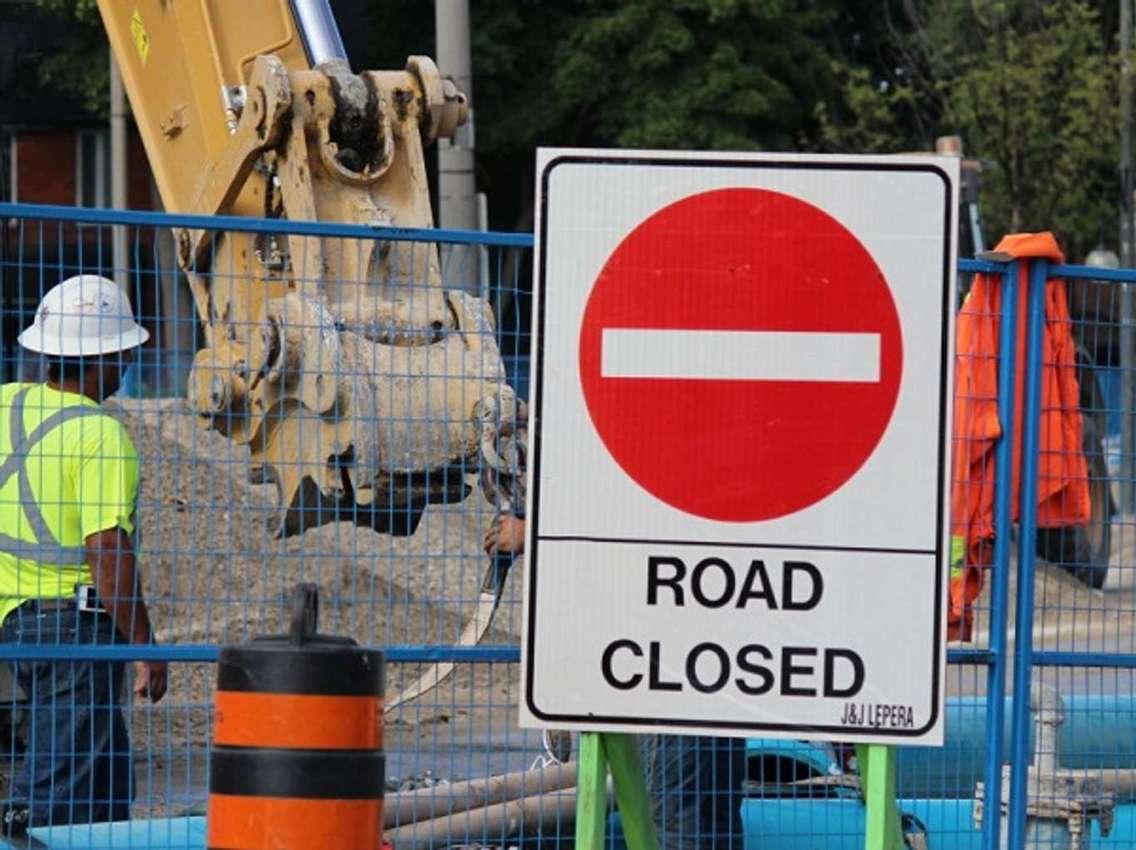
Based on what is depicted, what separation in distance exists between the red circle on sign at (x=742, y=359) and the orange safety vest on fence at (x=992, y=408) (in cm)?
182

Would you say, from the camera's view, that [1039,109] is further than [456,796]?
Yes

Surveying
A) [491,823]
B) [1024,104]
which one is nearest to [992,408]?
[491,823]

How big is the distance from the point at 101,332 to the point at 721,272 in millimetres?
2214

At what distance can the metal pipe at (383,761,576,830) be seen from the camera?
630 centimetres

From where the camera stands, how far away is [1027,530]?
596 centimetres

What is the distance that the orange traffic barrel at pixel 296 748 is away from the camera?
416 cm

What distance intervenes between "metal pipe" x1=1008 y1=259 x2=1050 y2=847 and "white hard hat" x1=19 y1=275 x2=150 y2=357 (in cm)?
226

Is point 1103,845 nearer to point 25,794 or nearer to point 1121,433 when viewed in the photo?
point 1121,433

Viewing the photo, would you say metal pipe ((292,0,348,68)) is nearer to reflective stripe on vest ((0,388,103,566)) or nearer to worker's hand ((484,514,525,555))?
reflective stripe on vest ((0,388,103,566))

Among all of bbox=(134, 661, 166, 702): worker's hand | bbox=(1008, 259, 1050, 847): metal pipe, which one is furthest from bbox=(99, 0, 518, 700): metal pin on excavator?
bbox=(1008, 259, 1050, 847): metal pipe

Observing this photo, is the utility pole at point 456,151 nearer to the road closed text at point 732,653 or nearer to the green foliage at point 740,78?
the road closed text at point 732,653

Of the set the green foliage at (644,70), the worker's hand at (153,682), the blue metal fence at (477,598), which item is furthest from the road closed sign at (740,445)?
the green foliage at (644,70)

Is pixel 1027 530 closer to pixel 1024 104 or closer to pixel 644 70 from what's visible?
pixel 1024 104

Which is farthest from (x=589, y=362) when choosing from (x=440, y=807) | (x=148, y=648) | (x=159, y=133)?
(x=159, y=133)
